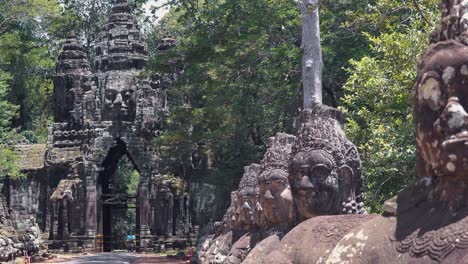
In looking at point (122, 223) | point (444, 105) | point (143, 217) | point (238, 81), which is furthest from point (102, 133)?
point (444, 105)

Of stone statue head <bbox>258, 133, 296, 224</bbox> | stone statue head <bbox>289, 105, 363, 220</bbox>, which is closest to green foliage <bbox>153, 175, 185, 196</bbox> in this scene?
stone statue head <bbox>258, 133, 296, 224</bbox>

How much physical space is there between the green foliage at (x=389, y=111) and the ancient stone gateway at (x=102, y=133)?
2307 cm

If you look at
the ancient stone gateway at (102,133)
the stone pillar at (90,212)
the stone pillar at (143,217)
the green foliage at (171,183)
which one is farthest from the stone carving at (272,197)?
Result: the stone pillar at (90,212)

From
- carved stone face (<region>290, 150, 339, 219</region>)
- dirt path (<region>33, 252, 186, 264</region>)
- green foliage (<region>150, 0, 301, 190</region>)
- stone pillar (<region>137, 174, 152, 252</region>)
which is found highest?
green foliage (<region>150, 0, 301, 190</region>)

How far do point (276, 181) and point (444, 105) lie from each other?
4816 millimetres

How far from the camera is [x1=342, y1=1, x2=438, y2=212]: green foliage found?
40.2ft

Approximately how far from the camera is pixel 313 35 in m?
15.3

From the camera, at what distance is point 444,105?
3441 mm

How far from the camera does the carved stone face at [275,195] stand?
782cm

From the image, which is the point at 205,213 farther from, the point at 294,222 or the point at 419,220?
the point at 419,220

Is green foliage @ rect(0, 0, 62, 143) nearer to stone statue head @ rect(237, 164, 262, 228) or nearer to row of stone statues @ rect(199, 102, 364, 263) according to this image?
stone statue head @ rect(237, 164, 262, 228)

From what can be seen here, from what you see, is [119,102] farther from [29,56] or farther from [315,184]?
[315,184]

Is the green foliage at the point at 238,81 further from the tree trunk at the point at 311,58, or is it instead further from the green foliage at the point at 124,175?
the green foliage at the point at 124,175

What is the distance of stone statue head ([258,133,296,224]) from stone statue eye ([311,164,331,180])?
140 centimetres
